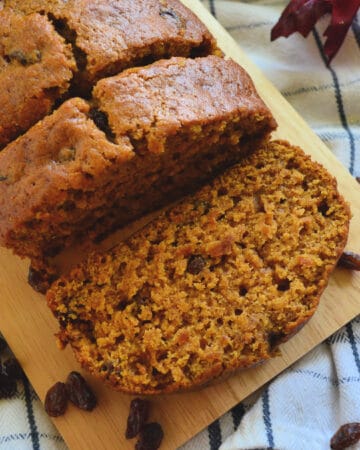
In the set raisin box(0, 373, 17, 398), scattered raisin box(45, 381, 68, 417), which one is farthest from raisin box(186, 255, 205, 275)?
raisin box(0, 373, 17, 398)

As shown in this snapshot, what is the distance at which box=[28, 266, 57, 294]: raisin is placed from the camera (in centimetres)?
337

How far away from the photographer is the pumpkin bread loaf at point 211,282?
2.99m

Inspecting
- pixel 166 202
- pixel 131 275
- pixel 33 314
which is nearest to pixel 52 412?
pixel 33 314

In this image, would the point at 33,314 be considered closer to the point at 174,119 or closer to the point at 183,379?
the point at 183,379

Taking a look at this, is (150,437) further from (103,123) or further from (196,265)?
(103,123)

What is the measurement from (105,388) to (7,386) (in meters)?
0.53

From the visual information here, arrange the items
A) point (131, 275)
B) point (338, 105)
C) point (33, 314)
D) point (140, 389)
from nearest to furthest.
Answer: point (140, 389), point (131, 275), point (33, 314), point (338, 105)

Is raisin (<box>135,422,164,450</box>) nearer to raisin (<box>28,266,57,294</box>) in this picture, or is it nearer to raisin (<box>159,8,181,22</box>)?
raisin (<box>28,266,57,294</box>)

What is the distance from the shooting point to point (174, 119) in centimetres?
296

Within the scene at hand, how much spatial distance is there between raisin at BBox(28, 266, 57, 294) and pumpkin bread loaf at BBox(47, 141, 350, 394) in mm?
220

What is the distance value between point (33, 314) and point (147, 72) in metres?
1.38

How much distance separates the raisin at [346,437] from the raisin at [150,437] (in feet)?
2.78

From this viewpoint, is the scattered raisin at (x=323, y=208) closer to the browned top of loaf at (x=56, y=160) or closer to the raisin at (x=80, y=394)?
the browned top of loaf at (x=56, y=160)

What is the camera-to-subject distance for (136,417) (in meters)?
3.13
